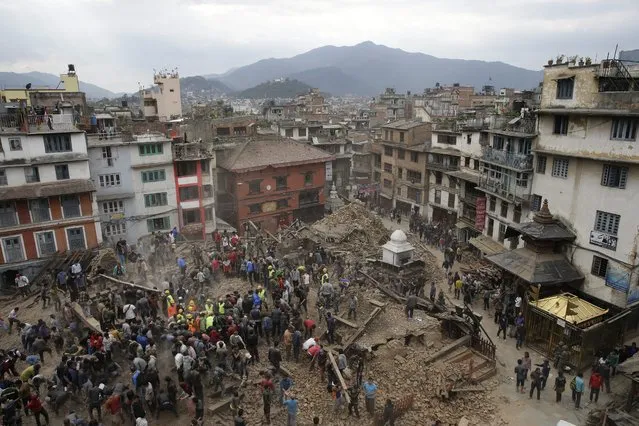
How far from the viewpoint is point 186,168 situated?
45844 millimetres

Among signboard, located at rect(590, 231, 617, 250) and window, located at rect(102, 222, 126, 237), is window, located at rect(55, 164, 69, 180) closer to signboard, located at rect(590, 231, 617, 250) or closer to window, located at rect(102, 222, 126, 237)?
window, located at rect(102, 222, 126, 237)

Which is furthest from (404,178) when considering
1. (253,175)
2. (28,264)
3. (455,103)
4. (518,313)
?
(455,103)

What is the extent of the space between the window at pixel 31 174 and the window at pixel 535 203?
132 feet

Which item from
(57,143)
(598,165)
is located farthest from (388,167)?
(57,143)

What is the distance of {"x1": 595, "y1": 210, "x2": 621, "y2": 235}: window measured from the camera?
30.5 meters

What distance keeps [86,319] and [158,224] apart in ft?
66.2

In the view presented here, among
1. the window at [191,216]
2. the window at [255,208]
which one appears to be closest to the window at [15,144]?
the window at [191,216]

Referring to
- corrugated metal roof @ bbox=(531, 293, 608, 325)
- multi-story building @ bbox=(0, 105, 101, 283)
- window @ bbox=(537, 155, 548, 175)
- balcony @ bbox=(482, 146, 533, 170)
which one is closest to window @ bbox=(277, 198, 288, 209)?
multi-story building @ bbox=(0, 105, 101, 283)

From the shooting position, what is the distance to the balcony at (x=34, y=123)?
3694 cm

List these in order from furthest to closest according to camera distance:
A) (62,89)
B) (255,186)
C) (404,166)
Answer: (62,89), (404,166), (255,186)

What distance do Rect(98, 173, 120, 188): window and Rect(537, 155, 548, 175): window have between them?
36637 millimetres

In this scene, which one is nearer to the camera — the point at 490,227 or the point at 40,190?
the point at 40,190

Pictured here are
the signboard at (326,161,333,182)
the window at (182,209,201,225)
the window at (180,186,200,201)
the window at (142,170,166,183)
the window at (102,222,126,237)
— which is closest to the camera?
the window at (102,222,126,237)

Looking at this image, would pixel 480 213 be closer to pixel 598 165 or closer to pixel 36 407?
pixel 598 165
